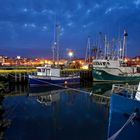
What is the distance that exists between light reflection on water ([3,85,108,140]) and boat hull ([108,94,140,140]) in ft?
9.34

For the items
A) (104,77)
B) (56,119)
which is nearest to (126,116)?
(56,119)

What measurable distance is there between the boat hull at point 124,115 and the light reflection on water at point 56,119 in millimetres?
2846

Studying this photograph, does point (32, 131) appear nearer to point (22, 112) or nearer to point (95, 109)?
point (22, 112)

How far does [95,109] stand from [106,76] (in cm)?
2985

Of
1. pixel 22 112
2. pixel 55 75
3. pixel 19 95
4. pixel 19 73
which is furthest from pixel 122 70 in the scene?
pixel 22 112

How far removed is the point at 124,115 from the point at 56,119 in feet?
30.1

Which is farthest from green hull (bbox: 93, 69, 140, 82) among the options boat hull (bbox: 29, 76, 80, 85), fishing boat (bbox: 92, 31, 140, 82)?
boat hull (bbox: 29, 76, 80, 85)

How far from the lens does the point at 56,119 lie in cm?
2164

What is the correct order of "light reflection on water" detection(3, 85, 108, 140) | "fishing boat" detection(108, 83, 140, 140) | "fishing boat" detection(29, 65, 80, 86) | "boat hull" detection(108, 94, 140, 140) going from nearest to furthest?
1. "fishing boat" detection(108, 83, 140, 140)
2. "boat hull" detection(108, 94, 140, 140)
3. "light reflection on water" detection(3, 85, 108, 140)
4. "fishing boat" detection(29, 65, 80, 86)

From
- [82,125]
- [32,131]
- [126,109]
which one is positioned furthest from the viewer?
→ [82,125]

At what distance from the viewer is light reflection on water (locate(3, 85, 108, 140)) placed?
55.9 ft

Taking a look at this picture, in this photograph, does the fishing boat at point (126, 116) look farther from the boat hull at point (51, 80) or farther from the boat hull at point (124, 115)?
the boat hull at point (51, 80)

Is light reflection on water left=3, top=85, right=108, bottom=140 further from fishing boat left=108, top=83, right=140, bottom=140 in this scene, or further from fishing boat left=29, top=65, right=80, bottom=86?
fishing boat left=29, top=65, right=80, bottom=86

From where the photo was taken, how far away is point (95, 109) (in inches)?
1034
